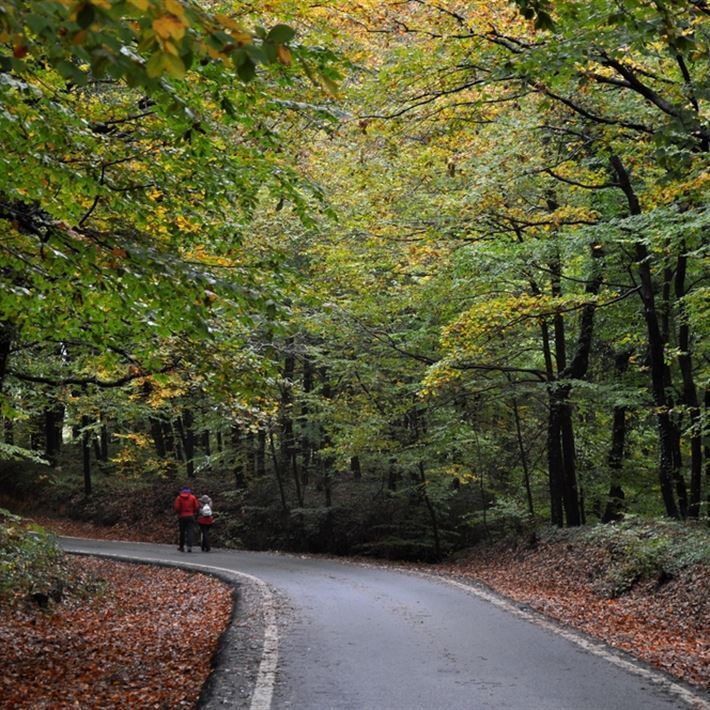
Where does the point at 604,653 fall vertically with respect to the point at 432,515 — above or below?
below

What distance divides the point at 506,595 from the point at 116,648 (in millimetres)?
6764

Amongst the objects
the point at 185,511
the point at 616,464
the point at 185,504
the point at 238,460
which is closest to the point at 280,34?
the point at 616,464

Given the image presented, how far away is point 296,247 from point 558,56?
15.5 m

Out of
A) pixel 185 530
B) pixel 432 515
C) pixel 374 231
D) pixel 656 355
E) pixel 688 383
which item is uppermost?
pixel 374 231

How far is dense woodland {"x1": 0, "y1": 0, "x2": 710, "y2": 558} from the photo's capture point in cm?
590

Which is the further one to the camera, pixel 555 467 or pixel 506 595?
pixel 555 467

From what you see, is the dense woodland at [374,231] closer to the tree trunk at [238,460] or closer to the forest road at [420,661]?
the tree trunk at [238,460]

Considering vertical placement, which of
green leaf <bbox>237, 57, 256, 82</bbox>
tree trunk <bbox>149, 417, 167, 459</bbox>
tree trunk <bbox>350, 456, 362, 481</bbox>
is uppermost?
tree trunk <bbox>149, 417, 167, 459</bbox>

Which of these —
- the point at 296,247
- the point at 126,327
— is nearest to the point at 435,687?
the point at 126,327

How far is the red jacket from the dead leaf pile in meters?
6.37

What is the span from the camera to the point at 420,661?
7383 mm

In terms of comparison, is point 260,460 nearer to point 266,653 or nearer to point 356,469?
point 356,469

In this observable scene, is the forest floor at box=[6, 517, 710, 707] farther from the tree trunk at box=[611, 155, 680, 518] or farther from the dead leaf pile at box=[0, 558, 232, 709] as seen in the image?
the tree trunk at box=[611, 155, 680, 518]

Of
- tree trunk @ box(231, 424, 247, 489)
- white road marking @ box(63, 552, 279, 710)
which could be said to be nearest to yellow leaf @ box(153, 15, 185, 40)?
white road marking @ box(63, 552, 279, 710)
